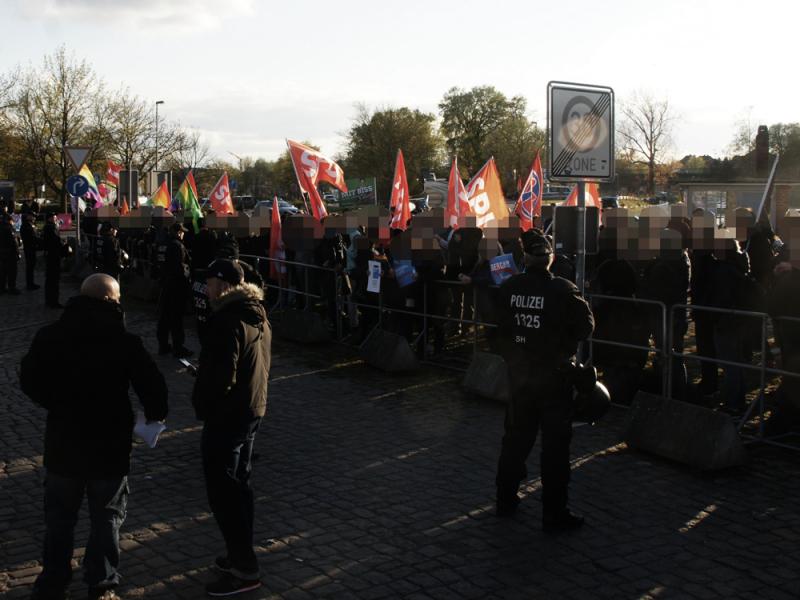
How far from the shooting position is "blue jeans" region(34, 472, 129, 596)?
17.1ft

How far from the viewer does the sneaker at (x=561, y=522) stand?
21.1ft

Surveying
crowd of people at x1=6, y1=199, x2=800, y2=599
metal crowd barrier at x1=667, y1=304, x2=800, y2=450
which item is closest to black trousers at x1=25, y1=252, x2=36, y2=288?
crowd of people at x1=6, y1=199, x2=800, y2=599

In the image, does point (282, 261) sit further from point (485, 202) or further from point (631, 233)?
point (631, 233)

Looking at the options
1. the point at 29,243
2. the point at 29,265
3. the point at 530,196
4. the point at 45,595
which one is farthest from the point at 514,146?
the point at 45,595

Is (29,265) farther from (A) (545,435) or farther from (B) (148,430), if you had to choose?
(A) (545,435)

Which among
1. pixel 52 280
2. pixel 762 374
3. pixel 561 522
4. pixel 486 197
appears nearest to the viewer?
pixel 561 522

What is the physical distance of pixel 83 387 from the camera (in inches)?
203

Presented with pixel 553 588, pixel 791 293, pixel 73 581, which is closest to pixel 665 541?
pixel 553 588

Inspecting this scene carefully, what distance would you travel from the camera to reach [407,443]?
29.3 ft

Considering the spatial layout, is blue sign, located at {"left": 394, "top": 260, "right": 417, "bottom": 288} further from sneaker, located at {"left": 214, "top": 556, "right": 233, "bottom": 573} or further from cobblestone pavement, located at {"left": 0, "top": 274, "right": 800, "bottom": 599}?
sneaker, located at {"left": 214, "top": 556, "right": 233, "bottom": 573}

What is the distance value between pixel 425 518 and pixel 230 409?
6.53ft

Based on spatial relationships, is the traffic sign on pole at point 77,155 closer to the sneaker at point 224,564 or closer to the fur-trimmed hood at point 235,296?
the fur-trimmed hood at point 235,296

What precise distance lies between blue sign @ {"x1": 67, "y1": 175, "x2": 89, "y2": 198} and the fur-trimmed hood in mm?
19707

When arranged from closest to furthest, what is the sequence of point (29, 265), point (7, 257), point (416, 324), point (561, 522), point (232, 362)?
point (232, 362), point (561, 522), point (416, 324), point (7, 257), point (29, 265)
